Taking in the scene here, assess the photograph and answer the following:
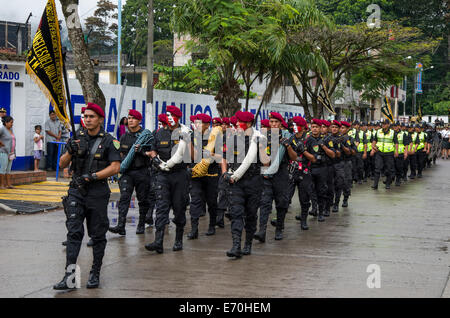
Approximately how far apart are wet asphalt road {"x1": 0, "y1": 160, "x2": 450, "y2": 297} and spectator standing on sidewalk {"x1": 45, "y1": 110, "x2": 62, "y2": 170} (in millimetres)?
6053

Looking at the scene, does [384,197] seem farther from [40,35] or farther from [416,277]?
[40,35]

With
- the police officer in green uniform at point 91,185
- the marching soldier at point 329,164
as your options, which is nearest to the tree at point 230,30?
the marching soldier at point 329,164

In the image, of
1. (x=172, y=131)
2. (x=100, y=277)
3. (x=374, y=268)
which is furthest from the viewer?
(x=172, y=131)

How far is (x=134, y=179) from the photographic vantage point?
34.1 feet

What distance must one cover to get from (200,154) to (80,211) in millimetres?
3469

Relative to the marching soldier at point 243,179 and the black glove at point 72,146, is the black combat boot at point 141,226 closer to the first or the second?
the marching soldier at point 243,179

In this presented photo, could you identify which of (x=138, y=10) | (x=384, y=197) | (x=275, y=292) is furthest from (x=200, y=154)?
(x=138, y=10)

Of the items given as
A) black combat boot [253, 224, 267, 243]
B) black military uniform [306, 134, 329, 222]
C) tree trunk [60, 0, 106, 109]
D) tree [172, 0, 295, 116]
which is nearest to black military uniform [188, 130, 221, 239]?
black combat boot [253, 224, 267, 243]

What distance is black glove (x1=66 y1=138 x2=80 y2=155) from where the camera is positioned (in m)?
6.90

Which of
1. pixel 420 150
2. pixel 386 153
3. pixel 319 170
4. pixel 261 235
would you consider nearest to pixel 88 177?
pixel 261 235

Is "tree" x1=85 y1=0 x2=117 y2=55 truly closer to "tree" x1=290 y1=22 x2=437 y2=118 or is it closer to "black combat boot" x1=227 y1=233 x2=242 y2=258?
"tree" x1=290 y1=22 x2=437 y2=118

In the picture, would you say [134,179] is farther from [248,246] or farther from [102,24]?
[102,24]

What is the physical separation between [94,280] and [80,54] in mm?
9447
